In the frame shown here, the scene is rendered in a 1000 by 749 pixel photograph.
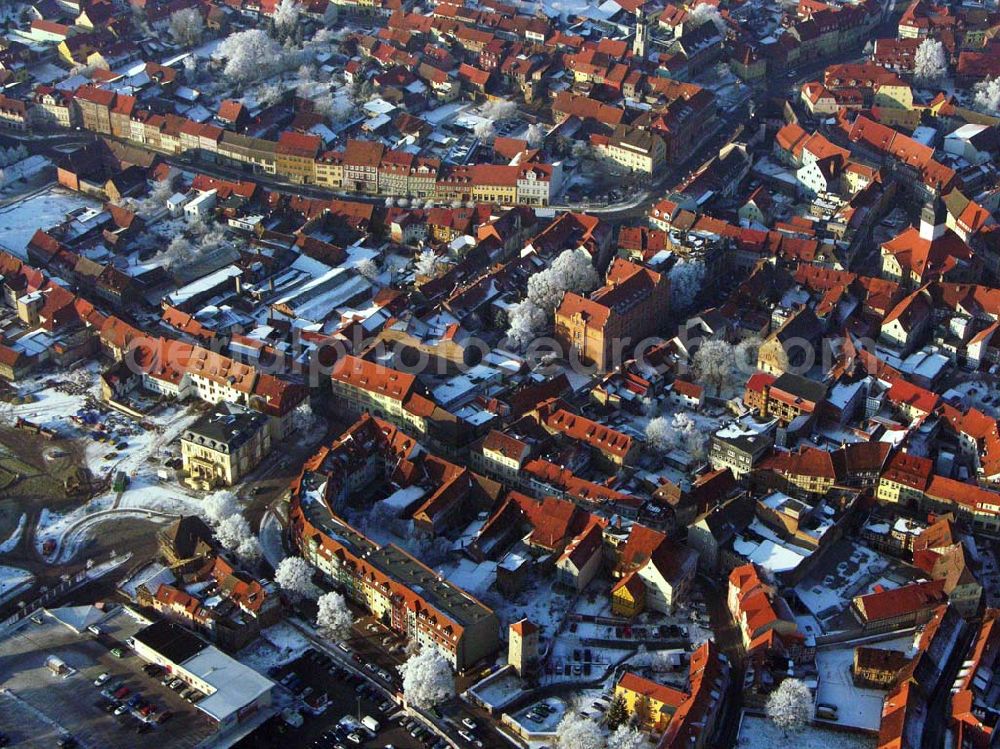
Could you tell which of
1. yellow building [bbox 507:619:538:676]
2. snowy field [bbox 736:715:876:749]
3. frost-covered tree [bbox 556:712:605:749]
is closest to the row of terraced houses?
yellow building [bbox 507:619:538:676]

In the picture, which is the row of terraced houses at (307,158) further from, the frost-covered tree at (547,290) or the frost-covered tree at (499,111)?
the frost-covered tree at (547,290)

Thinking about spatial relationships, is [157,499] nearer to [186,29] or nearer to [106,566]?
[106,566]

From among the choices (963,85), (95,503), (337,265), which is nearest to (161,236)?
(337,265)

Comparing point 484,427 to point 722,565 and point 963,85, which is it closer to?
point 722,565

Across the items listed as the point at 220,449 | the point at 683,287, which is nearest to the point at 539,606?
the point at 220,449

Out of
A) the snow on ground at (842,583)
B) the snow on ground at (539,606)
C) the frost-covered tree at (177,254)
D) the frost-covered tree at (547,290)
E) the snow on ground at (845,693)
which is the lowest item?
the snow on ground at (539,606)

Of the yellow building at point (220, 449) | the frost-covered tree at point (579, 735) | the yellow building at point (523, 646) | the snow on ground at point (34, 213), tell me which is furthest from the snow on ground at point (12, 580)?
the snow on ground at point (34, 213)
